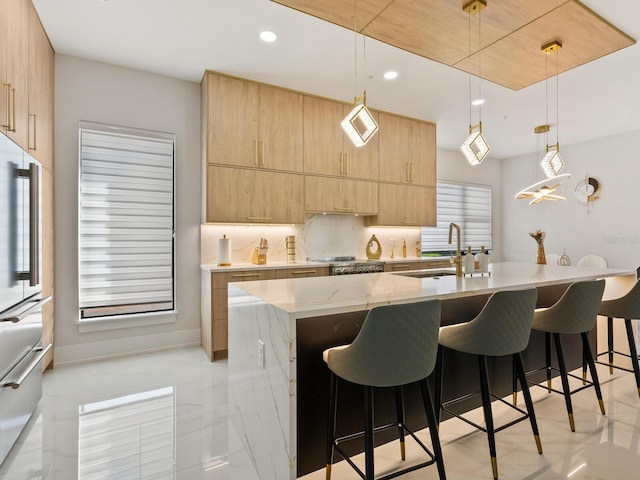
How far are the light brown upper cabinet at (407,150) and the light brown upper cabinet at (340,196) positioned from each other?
36 cm

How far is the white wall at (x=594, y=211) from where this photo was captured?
18.2 feet

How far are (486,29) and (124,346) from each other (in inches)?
177

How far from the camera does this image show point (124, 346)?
12.1 ft

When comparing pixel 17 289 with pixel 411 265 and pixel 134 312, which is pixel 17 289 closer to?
pixel 134 312

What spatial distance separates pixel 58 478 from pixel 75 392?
1170 mm

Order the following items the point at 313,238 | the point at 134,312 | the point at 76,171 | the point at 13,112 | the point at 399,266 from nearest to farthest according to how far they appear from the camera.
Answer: the point at 13,112, the point at 76,171, the point at 134,312, the point at 313,238, the point at 399,266

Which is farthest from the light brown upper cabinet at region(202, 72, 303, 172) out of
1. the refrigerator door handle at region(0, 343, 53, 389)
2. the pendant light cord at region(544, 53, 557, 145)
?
the pendant light cord at region(544, 53, 557, 145)

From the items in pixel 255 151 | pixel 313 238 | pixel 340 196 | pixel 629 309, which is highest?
pixel 255 151

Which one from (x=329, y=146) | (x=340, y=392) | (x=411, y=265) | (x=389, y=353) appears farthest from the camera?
(x=411, y=265)

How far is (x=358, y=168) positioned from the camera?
189 inches

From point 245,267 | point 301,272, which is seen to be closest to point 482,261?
point 301,272

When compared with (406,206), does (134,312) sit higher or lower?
lower

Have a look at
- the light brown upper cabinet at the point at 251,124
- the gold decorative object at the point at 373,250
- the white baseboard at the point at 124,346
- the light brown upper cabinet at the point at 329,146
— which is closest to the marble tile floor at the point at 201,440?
the white baseboard at the point at 124,346

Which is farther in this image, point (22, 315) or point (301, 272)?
point (301, 272)
